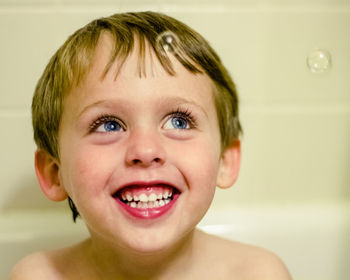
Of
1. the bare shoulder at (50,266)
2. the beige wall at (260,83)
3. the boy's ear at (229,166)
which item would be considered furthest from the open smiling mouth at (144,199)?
the beige wall at (260,83)

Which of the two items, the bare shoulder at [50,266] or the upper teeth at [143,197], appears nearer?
the upper teeth at [143,197]

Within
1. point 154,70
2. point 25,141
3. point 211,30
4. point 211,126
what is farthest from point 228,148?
point 25,141

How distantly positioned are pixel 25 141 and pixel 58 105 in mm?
395

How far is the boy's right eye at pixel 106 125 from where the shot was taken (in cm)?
73

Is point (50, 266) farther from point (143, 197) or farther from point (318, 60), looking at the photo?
→ point (318, 60)

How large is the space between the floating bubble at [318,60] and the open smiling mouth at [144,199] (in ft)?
1.80

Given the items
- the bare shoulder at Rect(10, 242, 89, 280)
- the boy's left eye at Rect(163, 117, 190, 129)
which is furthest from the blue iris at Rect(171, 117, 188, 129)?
the bare shoulder at Rect(10, 242, 89, 280)

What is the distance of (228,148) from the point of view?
90 centimetres

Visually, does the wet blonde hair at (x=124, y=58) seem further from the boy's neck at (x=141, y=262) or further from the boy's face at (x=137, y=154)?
the boy's neck at (x=141, y=262)

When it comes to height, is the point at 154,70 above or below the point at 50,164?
above

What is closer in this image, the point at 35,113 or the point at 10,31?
the point at 35,113

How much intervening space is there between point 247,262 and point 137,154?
1.37 ft

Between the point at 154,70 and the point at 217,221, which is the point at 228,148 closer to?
the point at 154,70

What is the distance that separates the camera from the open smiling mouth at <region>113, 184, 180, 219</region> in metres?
0.71
